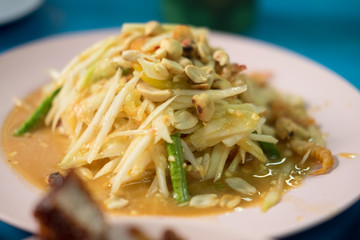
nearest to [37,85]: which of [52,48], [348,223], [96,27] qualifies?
[52,48]

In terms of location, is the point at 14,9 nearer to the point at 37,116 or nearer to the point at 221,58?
the point at 37,116

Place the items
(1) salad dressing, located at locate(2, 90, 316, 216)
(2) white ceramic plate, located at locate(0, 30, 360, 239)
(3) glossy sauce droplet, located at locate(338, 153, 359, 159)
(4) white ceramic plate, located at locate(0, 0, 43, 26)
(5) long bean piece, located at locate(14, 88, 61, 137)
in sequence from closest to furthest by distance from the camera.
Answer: (2) white ceramic plate, located at locate(0, 30, 360, 239) < (1) salad dressing, located at locate(2, 90, 316, 216) < (3) glossy sauce droplet, located at locate(338, 153, 359, 159) < (5) long bean piece, located at locate(14, 88, 61, 137) < (4) white ceramic plate, located at locate(0, 0, 43, 26)

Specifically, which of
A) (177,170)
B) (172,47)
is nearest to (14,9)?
(172,47)

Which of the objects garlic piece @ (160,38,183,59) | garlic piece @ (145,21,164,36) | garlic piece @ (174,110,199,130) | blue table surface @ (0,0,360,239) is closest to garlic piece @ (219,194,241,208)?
garlic piece @ (174,110,199,130)

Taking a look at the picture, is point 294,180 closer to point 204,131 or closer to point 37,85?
point 204,131

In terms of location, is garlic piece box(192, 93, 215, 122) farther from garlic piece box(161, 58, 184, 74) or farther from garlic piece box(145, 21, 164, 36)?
garlic piece box(145, 21, 164, 36)
